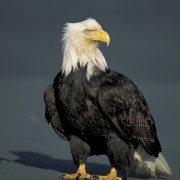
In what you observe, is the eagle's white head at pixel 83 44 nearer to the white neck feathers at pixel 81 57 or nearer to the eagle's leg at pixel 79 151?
the white neck feathers at pixel 81 57

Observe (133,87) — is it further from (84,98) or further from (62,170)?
(62,170)

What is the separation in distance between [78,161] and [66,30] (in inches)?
50.7

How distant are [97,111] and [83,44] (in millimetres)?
718

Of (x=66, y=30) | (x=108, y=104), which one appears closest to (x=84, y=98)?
(x=108, y=104)

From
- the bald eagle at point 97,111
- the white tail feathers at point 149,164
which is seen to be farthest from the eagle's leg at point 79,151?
the white tail feathers at point 149,164

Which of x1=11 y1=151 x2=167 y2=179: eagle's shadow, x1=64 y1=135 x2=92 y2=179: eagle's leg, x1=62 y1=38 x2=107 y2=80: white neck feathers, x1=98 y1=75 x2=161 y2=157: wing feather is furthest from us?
x1=11 y1=151 x2=167 y2=179: eagle's shadow

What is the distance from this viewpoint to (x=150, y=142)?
27.1 ft

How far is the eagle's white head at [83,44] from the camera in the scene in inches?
318

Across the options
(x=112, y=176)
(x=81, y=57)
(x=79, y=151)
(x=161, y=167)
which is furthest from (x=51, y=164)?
(x=81, y=57)

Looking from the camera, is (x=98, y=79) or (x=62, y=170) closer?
(x=98, y=79)

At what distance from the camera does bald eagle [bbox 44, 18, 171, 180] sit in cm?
787

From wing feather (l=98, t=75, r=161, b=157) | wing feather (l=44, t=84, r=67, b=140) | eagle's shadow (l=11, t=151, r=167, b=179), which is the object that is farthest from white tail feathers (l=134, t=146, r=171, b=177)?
wing feather (l=44, t=84, r=67, b=140)

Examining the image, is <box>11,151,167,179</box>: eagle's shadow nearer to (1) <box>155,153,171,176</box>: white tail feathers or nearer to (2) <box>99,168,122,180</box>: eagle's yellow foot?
(1) <box>155,153,171,176</box>: white tail feathers

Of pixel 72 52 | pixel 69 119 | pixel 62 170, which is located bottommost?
pixel 62 170
